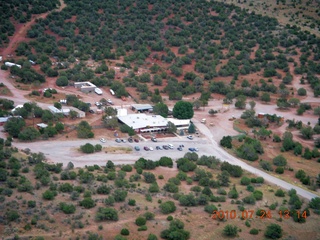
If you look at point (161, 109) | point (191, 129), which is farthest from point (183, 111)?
point (191, 129)

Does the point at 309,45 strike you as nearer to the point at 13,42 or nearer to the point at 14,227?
the point at 13,42

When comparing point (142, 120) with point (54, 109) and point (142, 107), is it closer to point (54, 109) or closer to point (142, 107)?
point (142, 107)

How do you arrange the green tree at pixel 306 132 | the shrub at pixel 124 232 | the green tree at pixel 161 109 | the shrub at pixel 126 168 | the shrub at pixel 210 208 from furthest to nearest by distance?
1. the green tree at pixel 161 109
2. the green tree at pixel 306 132
3. the shrub at pixel 126 168
4. the shrub at pixel 210 208
5. the shrub at pixel 124 232

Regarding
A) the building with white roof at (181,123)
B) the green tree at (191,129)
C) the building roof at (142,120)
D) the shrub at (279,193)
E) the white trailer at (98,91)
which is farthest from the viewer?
the white trailer at (98,91)

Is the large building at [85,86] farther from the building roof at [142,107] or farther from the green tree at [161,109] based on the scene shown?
the green tree at [161,109]

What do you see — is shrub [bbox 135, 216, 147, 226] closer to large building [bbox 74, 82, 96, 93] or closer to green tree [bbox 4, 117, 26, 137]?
green tree [bbox 4, 117, 26, 137]

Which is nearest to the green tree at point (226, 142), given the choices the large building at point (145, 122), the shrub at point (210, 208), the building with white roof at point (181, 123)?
the building with white roof at point (181, 123)

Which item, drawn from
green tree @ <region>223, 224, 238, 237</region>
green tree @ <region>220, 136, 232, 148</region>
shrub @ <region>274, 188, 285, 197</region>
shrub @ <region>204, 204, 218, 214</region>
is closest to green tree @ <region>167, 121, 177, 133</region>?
green tree @ <region>220, 136, 232, 148</region>

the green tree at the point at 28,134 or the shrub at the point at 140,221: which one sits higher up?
the shrub at the point at 140,221
